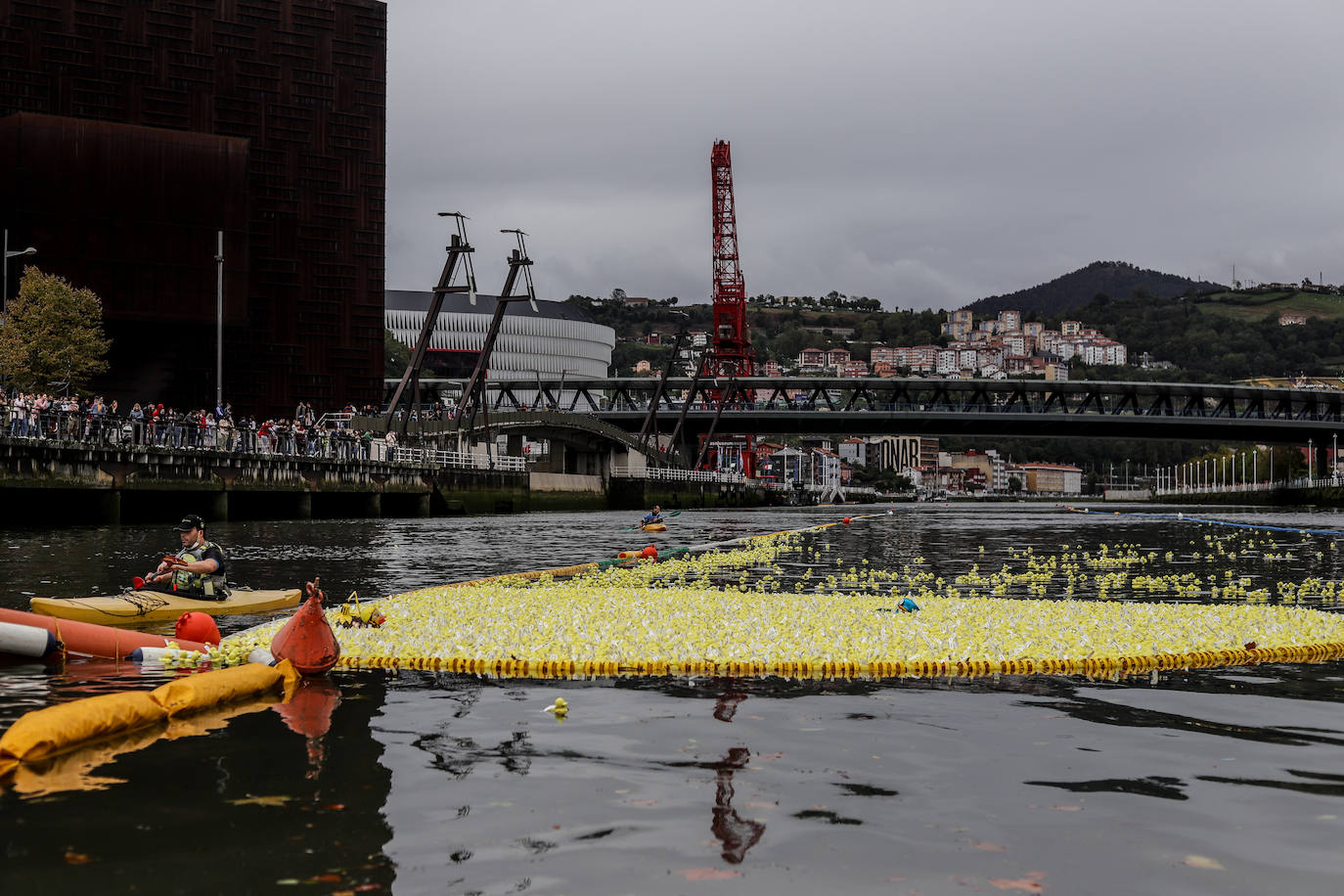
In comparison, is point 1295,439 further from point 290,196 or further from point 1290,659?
point 1290,659

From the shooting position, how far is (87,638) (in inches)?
627

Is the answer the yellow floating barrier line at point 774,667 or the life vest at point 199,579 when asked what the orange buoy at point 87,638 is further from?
the life vest at point 199,579

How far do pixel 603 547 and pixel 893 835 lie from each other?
3860cm

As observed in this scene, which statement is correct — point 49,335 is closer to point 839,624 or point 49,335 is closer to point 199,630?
point 199,630

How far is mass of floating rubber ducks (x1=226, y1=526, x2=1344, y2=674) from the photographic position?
15938mm

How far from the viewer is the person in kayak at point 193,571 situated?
65.8 ft

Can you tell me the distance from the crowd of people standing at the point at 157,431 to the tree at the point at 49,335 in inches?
105

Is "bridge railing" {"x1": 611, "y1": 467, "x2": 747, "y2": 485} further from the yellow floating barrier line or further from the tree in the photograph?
the yellow floating barrier line

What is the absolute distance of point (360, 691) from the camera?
13867mm

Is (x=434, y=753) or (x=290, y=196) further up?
(x=290, y=196)

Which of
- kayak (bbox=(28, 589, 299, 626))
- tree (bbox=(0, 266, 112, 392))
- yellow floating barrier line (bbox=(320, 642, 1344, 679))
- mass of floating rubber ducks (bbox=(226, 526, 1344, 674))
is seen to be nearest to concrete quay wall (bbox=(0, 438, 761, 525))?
tree (bbox=(0, 266, 112, 392))

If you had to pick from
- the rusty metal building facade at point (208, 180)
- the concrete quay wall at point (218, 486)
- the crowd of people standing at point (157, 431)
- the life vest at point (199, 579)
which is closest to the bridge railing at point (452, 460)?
the concrete quay wall at point (218, 486)

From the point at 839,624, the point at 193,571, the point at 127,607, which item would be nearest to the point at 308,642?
the point at 127,607

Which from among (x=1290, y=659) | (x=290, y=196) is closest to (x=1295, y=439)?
(x=290, y=196)
